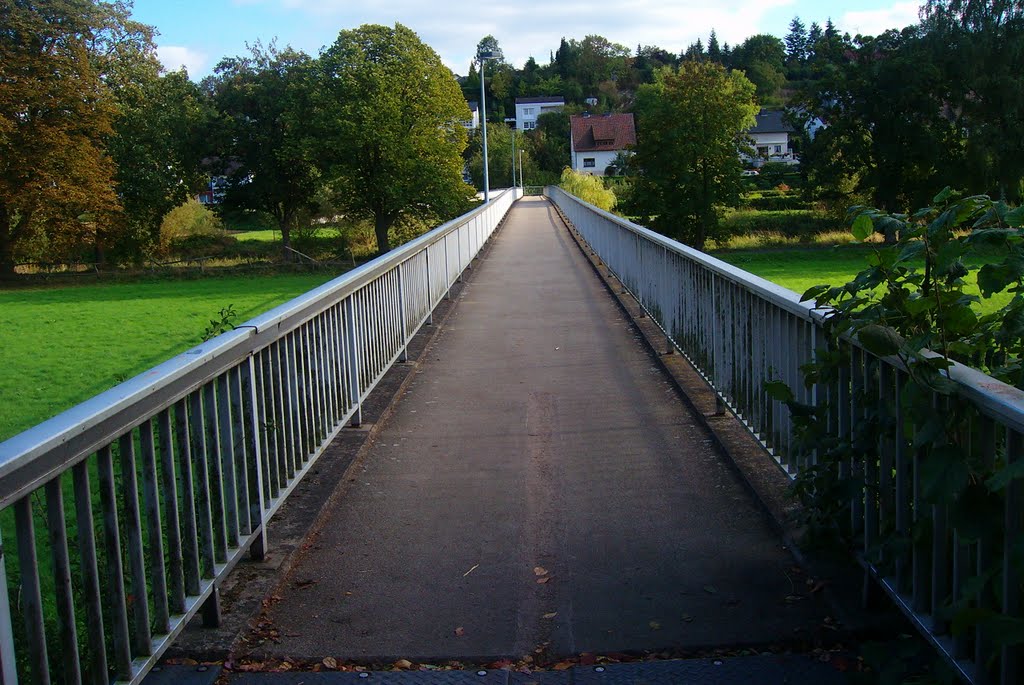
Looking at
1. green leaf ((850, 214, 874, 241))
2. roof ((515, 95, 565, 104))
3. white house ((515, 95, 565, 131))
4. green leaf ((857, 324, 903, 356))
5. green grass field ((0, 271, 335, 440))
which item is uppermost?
roof ((515, 95, 565, 104))

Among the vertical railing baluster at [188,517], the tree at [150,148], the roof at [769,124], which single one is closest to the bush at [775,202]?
the tree at [150,148]

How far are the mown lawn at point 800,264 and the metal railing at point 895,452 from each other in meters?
23.1

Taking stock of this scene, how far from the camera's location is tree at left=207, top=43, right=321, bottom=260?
64.7 m

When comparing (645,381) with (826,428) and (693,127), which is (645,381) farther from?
(693,127)

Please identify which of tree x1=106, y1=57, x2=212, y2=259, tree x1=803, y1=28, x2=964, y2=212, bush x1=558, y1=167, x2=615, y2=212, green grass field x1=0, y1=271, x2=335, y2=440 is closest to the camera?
green grass field x1=0, y1=271, x2=335, y2=440

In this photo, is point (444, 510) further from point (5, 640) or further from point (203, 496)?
point (5, 640)

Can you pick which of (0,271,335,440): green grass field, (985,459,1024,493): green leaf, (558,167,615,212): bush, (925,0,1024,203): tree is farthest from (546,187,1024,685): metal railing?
(558,167,615,212): bush

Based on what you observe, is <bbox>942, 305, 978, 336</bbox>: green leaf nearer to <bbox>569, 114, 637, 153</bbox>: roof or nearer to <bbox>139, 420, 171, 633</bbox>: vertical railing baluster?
<bbox>139, 420, 171, 633</bbox>: vertical railing baluster

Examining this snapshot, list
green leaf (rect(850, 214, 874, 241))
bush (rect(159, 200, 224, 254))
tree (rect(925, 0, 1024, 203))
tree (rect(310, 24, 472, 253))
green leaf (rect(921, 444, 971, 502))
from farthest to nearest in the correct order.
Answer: bush (rect(159, 200, 224, 254)) < tree (rect(310, 24, 472, 253)) < tree (rect(925, 0, 1024, 203)) < green leaf (rect(850, 214, 874, 241)) < green leaf (rect(921, 444, 971, 502))

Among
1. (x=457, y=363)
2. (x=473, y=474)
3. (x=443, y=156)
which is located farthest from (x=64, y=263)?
(x=473, y=474)

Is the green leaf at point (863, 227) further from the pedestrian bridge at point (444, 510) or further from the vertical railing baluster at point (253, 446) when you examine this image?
the vertical railing baluster at point (253, 446)

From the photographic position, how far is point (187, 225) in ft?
222

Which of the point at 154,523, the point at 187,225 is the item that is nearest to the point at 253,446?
the point at 154,523

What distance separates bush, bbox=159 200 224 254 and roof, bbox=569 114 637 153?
75.4 meters
